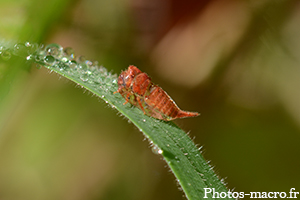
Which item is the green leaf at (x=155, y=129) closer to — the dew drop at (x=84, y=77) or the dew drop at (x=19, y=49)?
the dew drop at (x=84, y=77)

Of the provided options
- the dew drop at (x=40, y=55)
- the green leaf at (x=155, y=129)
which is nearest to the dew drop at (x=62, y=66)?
the green leaf at (x=155, y=129)

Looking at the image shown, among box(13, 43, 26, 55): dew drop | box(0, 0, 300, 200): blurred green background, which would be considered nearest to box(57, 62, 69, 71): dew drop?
box(13, 43, 26, 55): dew drop

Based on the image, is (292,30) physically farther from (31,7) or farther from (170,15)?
(31,7)

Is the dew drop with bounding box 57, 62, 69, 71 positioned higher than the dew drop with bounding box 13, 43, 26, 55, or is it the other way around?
the dew drop with bounding box 57, 62, 69, 71

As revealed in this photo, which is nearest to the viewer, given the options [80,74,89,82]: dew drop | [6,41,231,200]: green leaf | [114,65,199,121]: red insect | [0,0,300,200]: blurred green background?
[6,41,231,200]: green leaf

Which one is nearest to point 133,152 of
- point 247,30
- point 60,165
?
point 60,165

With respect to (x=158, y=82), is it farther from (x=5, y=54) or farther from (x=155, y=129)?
(x=5, y=54)

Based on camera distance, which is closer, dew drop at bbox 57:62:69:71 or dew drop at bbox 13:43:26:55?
dew drop at bbox 57:62:69:71

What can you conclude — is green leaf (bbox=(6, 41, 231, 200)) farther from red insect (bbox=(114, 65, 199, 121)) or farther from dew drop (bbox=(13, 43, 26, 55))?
dew drop (bbox=(13, 43, 26, 55))
